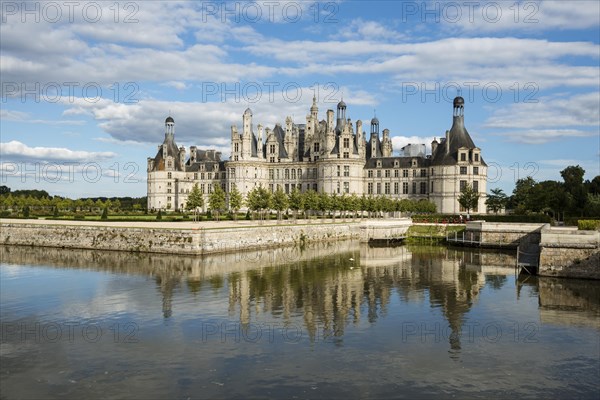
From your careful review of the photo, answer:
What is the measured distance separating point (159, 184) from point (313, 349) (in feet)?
265

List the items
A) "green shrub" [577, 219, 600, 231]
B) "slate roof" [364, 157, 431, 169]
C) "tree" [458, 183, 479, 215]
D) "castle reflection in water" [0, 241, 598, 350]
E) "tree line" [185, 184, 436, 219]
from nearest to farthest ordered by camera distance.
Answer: "castle reflection in water" [0, 241, 598, 350]
"green shrub" [577, 219, 600, 231]
"tree line" [185, 184, 436, 219]
"tree" [458, 183, 479, 215]
"slate roof" [364, 157, 431, 169]

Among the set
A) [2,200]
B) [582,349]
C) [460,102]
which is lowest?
[582,349]

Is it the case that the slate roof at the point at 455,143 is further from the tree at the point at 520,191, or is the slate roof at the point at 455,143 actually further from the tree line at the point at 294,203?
the tree at the point at 520,191

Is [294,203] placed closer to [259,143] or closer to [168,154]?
[259,143]

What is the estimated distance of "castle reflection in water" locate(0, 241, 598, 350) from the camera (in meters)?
21.5

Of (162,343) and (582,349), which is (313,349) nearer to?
(162,343)

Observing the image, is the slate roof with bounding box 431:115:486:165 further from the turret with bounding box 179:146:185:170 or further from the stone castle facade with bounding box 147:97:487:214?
the turret with bounding box 179:146:185:170

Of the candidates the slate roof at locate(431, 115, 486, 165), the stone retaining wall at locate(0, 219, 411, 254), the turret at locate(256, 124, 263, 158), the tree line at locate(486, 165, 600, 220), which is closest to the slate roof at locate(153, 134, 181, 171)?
Result: the turret at locate(256, 124, 263, 158)

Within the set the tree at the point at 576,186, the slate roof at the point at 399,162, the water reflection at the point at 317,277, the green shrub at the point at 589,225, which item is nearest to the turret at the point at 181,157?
the slate roof at the point at 399,162

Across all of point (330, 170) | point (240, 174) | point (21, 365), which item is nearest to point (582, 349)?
point (21, 365)

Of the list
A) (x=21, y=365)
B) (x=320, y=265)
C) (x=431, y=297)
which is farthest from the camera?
(x=320, y=265)

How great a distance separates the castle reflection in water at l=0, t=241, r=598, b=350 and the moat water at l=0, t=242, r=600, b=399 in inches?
5.1

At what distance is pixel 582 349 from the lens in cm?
1688

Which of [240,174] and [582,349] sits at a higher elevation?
[240,174]
